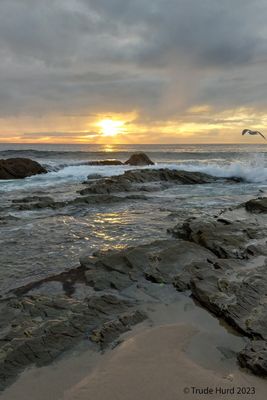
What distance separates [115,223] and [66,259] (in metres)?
2.86

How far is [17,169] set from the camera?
22719 mm

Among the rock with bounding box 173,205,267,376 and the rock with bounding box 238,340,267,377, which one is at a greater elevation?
the rock with bounding box 173,205,267,376

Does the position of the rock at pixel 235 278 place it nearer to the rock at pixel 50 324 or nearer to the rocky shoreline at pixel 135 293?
the rocky shoreline at pixel 135 293

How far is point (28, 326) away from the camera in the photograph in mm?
3920

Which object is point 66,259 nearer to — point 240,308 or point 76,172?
point 240,308

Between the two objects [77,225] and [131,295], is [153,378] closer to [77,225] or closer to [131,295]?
[131,295]

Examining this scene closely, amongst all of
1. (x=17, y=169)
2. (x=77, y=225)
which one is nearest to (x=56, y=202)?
(x=77, y=225)

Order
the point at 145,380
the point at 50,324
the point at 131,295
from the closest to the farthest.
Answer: the point at 145,380 → the point at 50,324 → the point at 131,295

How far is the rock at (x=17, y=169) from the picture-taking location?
22156 mm

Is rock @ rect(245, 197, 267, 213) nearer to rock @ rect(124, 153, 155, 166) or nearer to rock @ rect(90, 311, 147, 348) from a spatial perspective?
rock @ rect(90, 311, 147, 348)

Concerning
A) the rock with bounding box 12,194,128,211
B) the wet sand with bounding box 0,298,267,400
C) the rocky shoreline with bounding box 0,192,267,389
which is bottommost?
the rock with bounding box 12,194,128,211

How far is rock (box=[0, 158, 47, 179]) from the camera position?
22.2 m

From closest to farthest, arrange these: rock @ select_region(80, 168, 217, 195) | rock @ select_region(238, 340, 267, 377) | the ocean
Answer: rock @ select_region(238, 340, 267, 377)
the ocean
rock @ select_region(80, 168, 217, 195)

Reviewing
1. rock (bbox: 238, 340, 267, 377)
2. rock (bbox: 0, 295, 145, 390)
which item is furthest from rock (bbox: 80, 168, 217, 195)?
rock (bbox: 238, 340, 267, 377)
